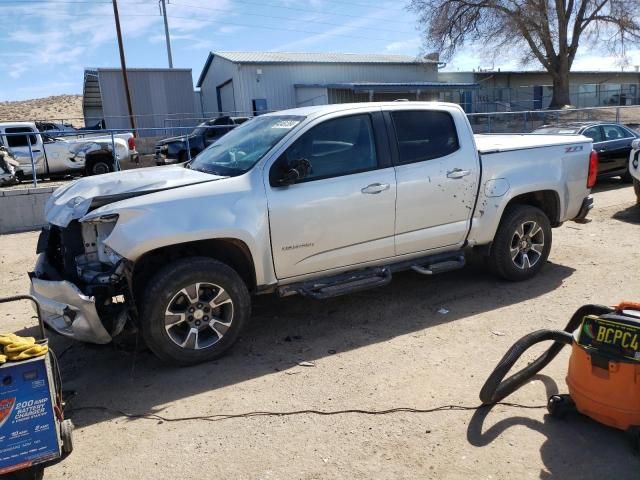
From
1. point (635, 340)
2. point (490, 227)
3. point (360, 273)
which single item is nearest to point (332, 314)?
point (360, 273)

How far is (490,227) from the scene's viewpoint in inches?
216

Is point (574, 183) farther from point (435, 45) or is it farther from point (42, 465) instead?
point (435, 45)

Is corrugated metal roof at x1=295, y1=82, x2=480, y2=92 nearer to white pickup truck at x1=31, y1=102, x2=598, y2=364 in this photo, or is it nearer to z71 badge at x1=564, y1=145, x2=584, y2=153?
z71 badge at x1=564, y1=145, x2=584, y2=153

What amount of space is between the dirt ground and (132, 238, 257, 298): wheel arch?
653mm

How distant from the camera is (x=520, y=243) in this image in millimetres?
5785

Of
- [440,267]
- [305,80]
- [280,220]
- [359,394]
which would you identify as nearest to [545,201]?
[440,267]

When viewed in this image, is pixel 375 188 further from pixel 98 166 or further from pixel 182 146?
pixel 182 146

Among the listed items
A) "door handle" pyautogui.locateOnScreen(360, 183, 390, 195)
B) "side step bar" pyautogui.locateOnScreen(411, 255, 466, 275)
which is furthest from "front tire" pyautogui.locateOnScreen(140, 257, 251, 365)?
"side step bar" pyautogui.locateOnScreen(411, 255, 466, 275)

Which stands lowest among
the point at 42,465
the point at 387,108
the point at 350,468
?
the point at 350,468

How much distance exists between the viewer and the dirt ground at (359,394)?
2992mm

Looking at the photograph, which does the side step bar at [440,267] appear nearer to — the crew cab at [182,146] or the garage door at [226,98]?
the crew cab at [182,146]

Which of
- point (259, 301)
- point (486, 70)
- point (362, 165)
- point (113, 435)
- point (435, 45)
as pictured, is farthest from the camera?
point (486, 70)

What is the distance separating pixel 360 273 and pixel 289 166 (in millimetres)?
1169

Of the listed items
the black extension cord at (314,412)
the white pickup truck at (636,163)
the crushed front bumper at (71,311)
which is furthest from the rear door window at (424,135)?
the white pickup truck at (636,163)
